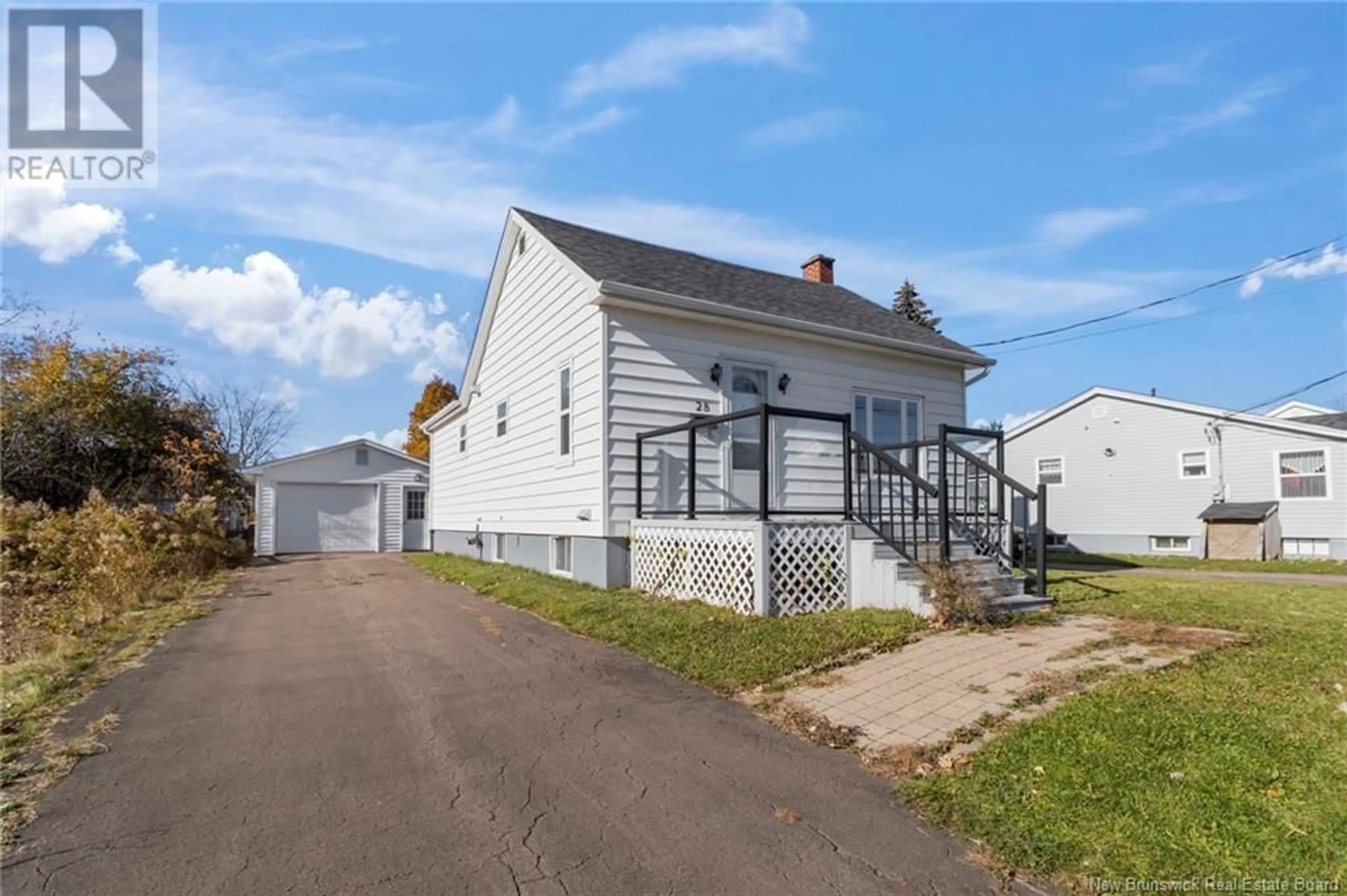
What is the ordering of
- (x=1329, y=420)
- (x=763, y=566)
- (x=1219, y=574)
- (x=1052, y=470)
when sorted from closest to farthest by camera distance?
(x=763, y=566) < (x=1219, y=574) < (x=1329, y=420) < (x=1052, y=470)

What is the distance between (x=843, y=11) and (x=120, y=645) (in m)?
11.0

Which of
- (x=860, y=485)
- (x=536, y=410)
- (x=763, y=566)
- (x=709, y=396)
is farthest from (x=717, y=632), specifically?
(x=536, y=410)

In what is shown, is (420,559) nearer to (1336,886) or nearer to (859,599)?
(859,599)

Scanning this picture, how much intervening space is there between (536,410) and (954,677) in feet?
28.2

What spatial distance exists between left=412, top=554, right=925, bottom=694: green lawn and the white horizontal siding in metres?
18.9

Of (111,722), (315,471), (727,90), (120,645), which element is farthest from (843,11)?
(315,471)

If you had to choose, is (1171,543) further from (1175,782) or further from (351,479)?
(351,479)

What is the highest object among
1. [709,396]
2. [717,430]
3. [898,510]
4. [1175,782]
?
[709,396]

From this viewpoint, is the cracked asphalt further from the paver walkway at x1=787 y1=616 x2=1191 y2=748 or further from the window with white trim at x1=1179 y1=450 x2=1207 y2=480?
the window with white trim at x1=1179 y1=450 x2=1207 y2=480

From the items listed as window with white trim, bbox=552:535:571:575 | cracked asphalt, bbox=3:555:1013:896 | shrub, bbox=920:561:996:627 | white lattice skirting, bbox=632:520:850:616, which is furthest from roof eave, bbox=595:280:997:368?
cracked asphalt, bbox=3:555:1013:896

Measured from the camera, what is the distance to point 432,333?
93.7 ft

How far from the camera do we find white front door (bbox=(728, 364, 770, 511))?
32.8 ft

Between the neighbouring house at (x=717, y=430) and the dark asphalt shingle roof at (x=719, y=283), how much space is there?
69 mm

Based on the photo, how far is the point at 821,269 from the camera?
16484 mm
